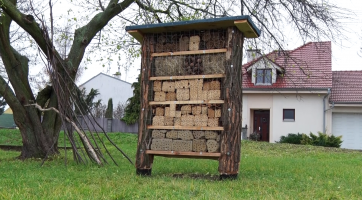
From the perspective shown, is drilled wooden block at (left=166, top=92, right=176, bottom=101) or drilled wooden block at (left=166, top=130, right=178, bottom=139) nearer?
drilled wooden block at (left=166, top=130, right=178, bottom=139)

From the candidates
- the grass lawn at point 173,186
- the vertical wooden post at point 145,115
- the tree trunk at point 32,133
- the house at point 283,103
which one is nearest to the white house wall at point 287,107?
the house at point 283,103

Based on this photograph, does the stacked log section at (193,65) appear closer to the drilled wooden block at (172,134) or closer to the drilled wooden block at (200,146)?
the drilled wooden block at (172,134)

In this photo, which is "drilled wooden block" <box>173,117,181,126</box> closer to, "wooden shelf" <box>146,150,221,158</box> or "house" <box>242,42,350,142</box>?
"wooden shelf" <box>146,150,221,158</box>

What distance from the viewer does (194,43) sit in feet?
28.2

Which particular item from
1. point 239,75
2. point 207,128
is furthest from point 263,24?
point 207,128

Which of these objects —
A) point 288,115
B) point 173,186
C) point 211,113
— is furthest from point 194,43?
point 288,115

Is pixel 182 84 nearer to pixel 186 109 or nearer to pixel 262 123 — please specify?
pixel 186 109

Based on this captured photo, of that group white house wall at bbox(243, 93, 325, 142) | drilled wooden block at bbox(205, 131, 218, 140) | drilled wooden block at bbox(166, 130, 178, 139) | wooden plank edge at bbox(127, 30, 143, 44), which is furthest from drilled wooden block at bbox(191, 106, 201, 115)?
white house wall at bbox(243, 93, 325, 142)

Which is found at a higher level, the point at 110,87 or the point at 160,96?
the point at 110,87

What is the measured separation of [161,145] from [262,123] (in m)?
20.5

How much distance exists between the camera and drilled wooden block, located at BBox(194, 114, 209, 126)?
820 cm

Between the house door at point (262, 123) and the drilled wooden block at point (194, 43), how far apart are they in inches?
795

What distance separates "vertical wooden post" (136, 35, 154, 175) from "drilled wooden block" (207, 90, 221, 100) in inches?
49.6

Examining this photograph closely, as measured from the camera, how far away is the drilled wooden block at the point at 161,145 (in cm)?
840
